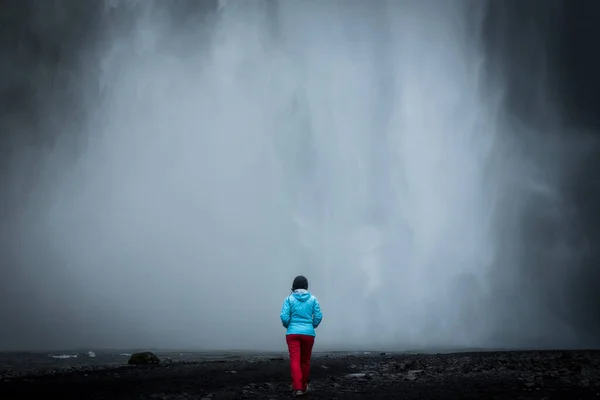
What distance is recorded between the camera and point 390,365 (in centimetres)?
2798

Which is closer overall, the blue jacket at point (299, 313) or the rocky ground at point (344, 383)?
the blue jacket at point (299, 313)

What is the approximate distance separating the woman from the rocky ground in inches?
34.3

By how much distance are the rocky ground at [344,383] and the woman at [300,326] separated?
87 cm

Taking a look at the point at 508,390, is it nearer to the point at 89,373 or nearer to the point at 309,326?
the point at 309,326

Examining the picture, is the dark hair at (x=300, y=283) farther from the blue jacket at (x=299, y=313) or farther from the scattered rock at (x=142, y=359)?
the scattered rock at (x=142, y=359)

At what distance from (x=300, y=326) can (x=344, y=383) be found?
5.59m

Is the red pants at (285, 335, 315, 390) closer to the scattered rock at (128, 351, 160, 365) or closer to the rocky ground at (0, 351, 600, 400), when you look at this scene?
the rocky ground at (0, 351, 600, 400)

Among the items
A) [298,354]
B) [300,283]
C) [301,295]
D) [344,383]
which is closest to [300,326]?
[298,354]

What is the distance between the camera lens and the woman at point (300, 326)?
Result: 15.5m

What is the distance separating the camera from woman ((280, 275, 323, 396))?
611 inches

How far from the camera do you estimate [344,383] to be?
19938mm

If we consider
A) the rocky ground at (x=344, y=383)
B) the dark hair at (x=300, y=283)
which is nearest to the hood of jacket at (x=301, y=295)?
the dark hair at (x=300, y=283)

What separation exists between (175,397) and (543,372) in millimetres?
15036

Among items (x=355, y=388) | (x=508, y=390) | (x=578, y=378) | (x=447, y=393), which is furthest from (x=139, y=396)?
(x=578, y=378)
